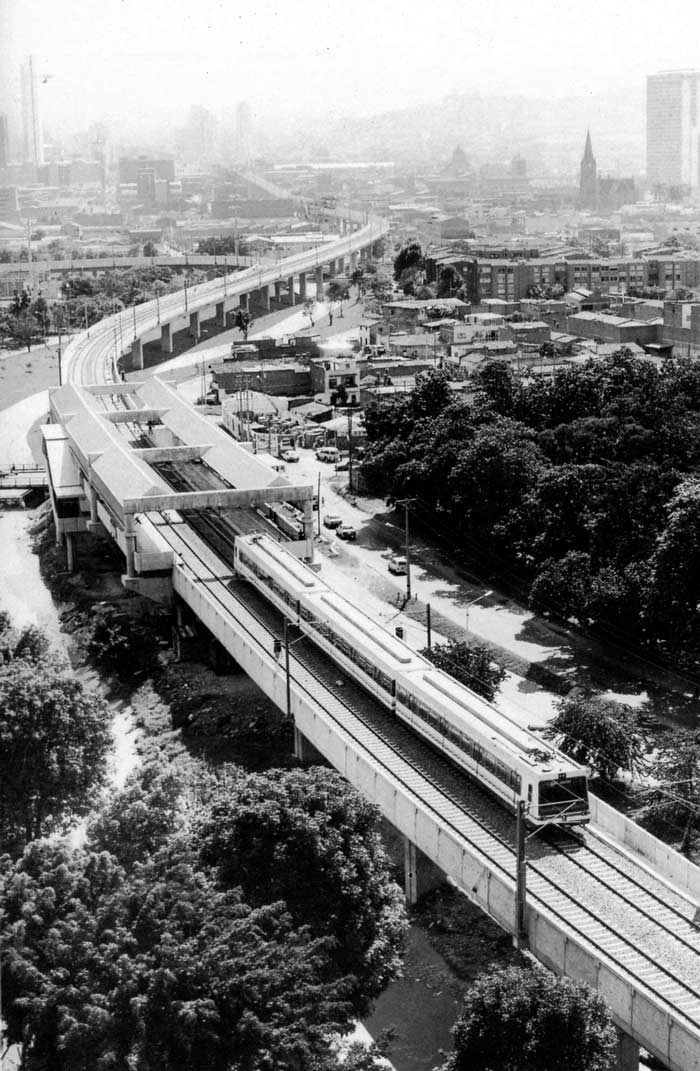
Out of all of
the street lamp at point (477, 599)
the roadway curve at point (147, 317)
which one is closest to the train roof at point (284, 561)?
the street lamp at point (477, 599)

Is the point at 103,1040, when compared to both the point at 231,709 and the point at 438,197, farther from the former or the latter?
the point at 438,197

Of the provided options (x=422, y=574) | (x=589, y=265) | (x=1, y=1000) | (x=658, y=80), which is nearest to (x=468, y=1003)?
(x=1, y=1000)

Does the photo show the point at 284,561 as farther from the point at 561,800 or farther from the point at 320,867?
the point at 320,867

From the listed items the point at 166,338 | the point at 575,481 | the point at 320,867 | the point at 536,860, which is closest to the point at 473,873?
the point at 536,860

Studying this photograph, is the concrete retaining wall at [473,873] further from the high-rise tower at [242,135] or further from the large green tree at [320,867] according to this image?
the high-rise tower at [242,135]

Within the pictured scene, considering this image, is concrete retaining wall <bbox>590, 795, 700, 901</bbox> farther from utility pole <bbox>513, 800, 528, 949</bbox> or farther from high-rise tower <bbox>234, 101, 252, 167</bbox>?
high-rise tower <bbox>234, 101, 252, 167</bbox>
